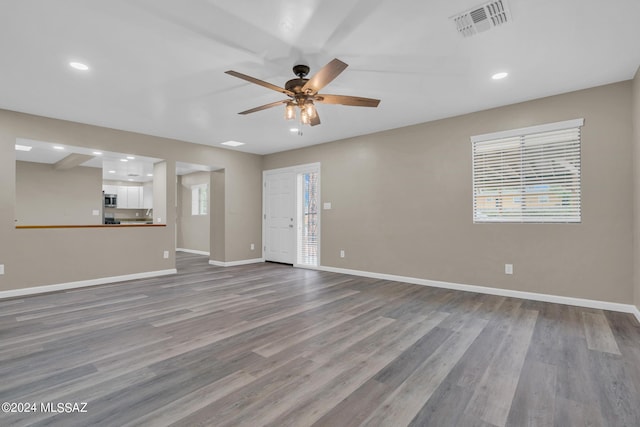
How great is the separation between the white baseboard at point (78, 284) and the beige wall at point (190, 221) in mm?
3295

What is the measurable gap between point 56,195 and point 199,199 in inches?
134

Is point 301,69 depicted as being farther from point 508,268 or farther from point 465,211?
point 508,268

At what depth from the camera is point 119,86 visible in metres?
3.53

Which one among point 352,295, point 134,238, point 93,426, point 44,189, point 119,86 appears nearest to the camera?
point 93,426

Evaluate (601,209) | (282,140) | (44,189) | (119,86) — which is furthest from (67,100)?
(601,209)

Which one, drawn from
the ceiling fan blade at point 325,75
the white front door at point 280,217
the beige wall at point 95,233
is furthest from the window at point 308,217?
the ceiling fan blade at point 325,75

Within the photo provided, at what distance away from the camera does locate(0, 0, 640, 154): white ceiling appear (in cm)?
225

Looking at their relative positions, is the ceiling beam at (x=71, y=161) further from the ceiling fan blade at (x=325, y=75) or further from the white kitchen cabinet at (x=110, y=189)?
the ceiling fan blade at (x=325, y=75)

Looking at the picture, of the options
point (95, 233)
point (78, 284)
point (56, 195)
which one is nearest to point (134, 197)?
point (56, 195)

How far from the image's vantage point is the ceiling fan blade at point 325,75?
2.33 m

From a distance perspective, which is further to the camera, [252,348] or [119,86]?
[119,86]

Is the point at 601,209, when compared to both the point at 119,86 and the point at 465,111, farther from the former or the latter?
the point at 119,86

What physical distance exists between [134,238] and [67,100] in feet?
7.99

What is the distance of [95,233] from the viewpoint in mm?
5059
